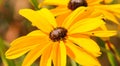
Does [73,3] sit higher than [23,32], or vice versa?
[73,3]

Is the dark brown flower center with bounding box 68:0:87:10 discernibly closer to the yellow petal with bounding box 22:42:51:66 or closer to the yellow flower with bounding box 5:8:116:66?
the yellow flower with bounding box 5:8:116:66

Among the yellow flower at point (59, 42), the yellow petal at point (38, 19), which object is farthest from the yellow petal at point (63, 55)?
the yellow petal at point (38, 19)

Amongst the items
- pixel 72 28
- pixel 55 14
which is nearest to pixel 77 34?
pixel 72 28

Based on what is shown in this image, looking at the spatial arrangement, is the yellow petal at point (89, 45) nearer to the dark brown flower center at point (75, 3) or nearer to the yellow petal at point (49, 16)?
the yellow petal at point (49, 16)

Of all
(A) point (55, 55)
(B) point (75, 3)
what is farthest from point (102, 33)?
(B) point (75, 3)

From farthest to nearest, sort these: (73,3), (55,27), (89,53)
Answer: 1. (73,3)
2. (55,27)
3. (89,53)

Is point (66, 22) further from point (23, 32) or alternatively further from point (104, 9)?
point (23, 32)

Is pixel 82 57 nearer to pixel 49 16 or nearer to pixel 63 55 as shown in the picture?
pixel 63 55
